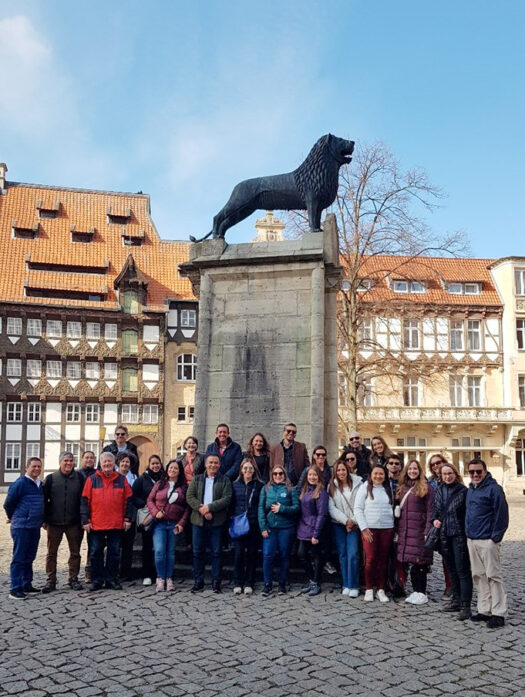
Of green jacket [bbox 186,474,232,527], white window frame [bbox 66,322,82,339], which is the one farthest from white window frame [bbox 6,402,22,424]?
green jacket [bbox 186,474,232,527]

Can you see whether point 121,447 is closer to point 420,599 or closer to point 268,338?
point 268,338

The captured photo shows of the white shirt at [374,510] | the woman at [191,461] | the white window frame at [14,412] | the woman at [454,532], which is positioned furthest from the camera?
the white window frame at [14,412]

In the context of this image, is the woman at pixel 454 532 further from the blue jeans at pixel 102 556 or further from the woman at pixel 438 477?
the blue jeans at pixel 102 556

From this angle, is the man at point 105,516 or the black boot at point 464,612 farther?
the man at point 105,516

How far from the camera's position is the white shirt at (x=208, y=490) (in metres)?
7.80

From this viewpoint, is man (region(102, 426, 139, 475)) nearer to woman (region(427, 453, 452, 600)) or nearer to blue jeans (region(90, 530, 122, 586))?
blue jeans (region(90, 530, 122, 586))

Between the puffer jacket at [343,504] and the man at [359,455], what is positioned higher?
the man at [359,455]

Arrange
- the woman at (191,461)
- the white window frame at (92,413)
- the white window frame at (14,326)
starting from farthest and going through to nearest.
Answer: the white window frame at (92,413) → the white window frame at (14,326) → the woman at (191,461)

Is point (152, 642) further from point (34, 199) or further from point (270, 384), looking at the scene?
point (34, 199)

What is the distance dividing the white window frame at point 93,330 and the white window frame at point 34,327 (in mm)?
2355

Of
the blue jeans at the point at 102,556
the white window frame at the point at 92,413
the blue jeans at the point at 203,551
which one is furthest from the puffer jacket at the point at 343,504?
the white window frame at the point at 92,413

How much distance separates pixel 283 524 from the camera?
7582mm

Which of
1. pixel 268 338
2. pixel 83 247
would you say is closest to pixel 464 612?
pixel 268 338

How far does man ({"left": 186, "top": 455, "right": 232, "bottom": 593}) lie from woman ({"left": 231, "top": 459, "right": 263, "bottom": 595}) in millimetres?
140
